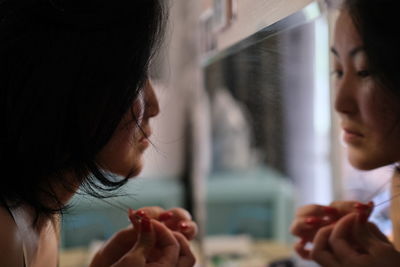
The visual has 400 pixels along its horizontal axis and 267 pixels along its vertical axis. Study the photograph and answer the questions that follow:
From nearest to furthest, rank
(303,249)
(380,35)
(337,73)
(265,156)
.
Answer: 1. (380,35)
2. (337,73)
3. (303,249)
4. (265,156)

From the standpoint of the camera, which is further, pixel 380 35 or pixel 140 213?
pixel 140 213

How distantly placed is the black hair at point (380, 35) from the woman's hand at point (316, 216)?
18cm

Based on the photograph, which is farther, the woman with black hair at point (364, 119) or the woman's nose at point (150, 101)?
the woman's nose at point (150, 101)

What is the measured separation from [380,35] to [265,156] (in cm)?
100

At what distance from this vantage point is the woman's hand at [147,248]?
0.51 metres

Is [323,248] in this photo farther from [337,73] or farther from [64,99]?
[64,99]

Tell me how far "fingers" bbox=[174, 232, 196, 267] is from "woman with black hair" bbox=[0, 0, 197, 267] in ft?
0.16

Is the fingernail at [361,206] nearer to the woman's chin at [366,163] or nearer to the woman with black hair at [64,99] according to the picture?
the woman's chin at [366,163]

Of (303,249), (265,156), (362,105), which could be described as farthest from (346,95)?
(265,156)

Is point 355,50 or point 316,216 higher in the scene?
point 355,50

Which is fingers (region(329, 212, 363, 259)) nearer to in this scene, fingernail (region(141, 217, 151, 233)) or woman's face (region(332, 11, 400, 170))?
woman's face (region(332, 11, 400, 170))

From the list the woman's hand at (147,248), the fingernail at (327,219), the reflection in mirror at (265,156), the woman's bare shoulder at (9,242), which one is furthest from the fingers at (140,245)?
the reflection in mirror at (265,156)

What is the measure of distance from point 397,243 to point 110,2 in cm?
37

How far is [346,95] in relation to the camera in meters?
0.47
